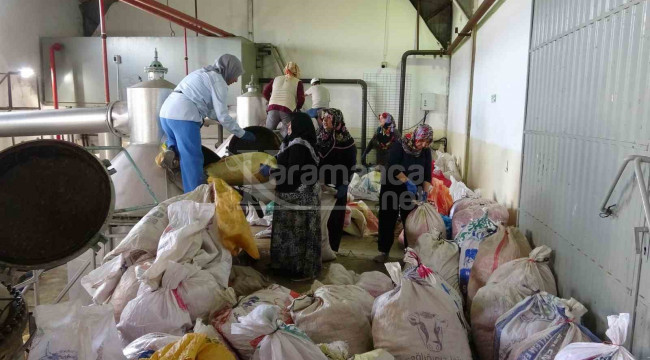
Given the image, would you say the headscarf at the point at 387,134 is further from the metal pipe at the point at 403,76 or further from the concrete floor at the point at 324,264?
the metal pipe at the point at 403,76

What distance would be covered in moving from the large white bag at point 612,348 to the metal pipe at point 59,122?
286 centimetres

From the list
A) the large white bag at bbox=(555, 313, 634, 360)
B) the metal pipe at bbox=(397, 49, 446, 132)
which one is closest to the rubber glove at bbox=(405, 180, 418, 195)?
the large white bag at bbox=(555, 313, 634, 360)

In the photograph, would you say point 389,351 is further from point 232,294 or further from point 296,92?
point 296,92

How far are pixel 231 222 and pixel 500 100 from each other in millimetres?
2463

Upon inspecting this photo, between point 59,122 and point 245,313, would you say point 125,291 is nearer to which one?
point 245,313

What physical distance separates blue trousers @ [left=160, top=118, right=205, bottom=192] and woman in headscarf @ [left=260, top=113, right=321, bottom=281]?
443mm

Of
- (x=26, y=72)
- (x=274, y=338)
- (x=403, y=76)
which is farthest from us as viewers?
(x=403, y=76)

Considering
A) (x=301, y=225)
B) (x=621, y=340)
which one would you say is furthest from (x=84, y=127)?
(x=621, y=340)

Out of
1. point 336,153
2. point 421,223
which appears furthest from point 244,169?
point 421,223

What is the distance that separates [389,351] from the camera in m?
1.61

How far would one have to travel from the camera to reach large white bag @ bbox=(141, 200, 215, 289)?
70.0 inches

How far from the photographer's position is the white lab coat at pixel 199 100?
2.85 metres

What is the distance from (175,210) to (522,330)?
1576 mm

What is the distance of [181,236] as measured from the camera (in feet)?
6.31
